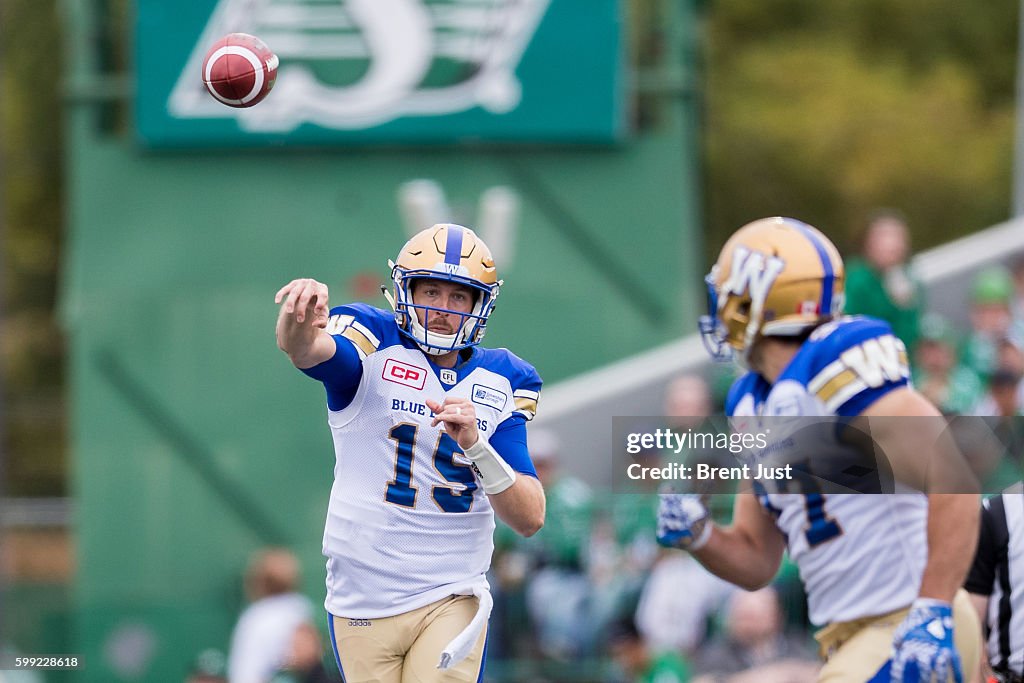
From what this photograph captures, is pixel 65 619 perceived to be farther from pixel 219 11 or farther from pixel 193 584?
pixel 219 11

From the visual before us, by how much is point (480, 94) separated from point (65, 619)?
5437 mm

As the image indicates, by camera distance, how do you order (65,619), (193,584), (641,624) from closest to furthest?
(641,624) < (65,619) < (193,584)

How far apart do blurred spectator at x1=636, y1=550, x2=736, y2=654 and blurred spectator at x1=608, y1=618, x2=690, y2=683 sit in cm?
9

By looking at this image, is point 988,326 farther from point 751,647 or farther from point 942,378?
point 751,647

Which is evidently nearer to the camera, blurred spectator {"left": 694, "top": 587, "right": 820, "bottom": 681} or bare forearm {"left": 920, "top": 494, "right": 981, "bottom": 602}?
bare forearm {"left": 920, "top": 494, "right": 981, "bottom": 602}

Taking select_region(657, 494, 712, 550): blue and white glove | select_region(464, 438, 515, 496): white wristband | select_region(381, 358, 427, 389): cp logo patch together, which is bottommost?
select_region(657, 494, 712, 550): blue and white glove

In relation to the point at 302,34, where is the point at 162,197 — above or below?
below

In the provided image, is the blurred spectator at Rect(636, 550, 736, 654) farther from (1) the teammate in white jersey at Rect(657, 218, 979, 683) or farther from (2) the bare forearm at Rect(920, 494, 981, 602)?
(2) the bare forearm at Rect(920, 494, 981, 602)

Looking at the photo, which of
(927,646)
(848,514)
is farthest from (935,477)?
(927,646)

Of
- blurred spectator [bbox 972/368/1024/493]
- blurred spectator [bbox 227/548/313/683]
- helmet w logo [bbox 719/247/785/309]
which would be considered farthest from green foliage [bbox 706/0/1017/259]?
helmet w logo [bbox 719/247/785/309]

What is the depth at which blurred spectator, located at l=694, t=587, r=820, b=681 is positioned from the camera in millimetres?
8219

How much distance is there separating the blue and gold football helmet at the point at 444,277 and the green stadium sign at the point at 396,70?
27.2 feet

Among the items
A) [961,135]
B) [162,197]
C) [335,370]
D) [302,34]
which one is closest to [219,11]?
[302,34]

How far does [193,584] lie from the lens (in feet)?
42.1
